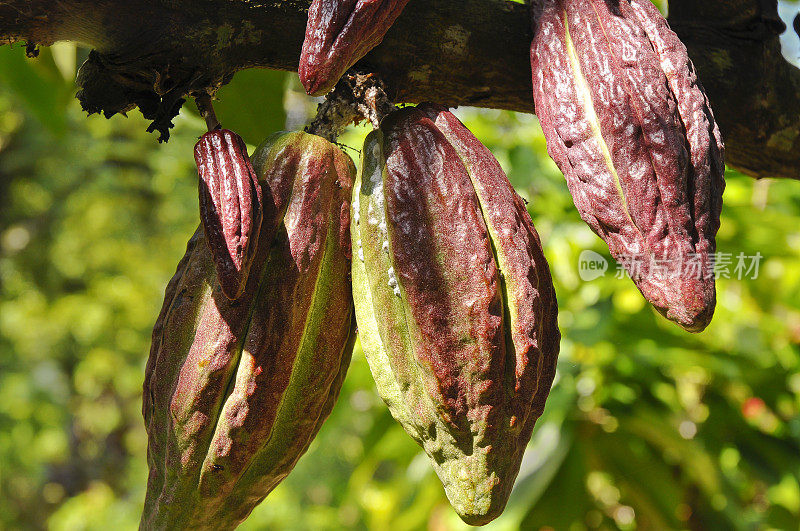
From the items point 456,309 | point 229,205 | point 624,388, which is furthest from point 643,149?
point 624,388

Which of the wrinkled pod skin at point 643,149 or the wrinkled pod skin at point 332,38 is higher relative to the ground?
the wrinkled pod skin at point 332,38

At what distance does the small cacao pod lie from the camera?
655 millimetres

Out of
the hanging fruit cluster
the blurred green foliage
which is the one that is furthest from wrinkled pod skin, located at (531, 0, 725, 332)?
the blurred green foliage

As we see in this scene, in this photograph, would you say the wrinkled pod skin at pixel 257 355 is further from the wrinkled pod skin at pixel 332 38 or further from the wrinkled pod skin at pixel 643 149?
the wrinkled pod skin at pixel 643 149

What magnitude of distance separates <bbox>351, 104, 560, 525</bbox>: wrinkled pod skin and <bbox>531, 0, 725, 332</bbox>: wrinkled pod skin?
74 millimetres

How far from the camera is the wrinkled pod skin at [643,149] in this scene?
64 cm

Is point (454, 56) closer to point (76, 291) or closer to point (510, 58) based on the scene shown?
point (510, 58)

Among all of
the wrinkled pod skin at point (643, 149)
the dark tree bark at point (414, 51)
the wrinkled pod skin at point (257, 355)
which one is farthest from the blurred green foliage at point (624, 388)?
the wrinkled pod skin at point (643, 149)

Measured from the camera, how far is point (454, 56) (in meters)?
0.83

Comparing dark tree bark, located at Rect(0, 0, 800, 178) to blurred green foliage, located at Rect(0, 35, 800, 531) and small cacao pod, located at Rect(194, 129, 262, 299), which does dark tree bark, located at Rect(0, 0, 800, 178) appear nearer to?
small cacao pod, located at Rect(194, 129, 262, 299)

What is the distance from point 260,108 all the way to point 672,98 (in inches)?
26.9

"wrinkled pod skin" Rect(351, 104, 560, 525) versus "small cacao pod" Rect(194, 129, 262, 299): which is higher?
"small cacao pod" Rect(194, 129, 262, 299)

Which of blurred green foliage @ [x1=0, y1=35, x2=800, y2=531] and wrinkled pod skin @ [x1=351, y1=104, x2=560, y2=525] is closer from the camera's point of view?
wrinkled pod skin @ [x1=351, y1=104, x2=560, y2=525]

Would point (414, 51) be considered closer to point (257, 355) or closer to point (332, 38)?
point (332, 38)
